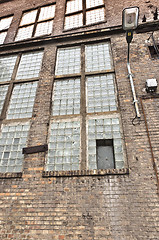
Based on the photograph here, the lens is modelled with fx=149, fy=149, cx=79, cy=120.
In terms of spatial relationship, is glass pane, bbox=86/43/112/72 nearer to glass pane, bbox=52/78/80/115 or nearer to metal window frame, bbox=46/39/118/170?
metal window frame, bbox=46/39/118/170

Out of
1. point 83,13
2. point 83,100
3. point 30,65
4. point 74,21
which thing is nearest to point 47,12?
point 74,21

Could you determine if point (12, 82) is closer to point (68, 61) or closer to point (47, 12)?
point (68, 61)

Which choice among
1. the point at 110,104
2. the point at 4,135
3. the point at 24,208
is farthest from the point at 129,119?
the point at 4,135

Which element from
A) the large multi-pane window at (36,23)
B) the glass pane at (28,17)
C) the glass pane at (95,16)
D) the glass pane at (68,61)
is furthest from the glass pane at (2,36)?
the glass pane at (95,16)

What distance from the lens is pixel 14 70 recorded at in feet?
21.9

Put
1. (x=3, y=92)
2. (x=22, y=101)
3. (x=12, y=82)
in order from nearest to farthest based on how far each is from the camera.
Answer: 1. (x=22, y=101)
2. (x=3, y=92)
3. (x=12, y=82)

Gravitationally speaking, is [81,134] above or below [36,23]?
below

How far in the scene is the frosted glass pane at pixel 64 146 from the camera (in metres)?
4.16

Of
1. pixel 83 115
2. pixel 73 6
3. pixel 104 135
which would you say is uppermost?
pixel 73 6

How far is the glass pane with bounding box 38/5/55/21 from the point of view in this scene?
8.69 metres

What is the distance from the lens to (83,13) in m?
8.22

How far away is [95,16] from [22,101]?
19.9 feet

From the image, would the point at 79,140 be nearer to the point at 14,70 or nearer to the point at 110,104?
the point at 110,104

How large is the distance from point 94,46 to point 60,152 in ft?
16.2
